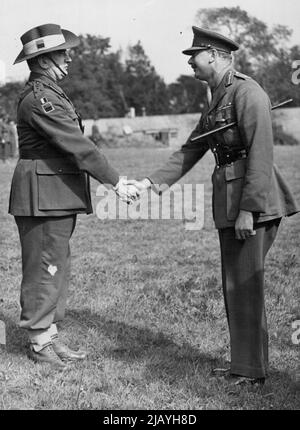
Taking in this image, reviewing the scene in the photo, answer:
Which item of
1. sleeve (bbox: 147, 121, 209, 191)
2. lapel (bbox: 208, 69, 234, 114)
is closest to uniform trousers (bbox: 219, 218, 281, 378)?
sleeve (bbox: 147, 121, 209, 191)

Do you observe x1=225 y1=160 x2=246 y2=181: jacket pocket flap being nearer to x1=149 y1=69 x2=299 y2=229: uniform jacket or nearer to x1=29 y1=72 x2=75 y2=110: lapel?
x1=149 y1=69 x2=299 y2=229: uniform jacket

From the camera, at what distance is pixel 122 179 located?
532cm

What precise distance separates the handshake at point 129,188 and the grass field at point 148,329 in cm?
117

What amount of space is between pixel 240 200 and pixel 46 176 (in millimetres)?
1400

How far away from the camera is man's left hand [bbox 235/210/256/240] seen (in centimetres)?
442

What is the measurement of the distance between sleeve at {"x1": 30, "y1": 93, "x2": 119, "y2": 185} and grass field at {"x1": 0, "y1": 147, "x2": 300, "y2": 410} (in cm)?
144

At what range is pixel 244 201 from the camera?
439 cm

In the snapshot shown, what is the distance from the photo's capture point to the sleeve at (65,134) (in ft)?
15.8

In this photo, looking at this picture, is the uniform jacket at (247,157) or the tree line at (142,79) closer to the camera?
the uniform jacket at (247,157)

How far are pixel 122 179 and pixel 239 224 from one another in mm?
1215

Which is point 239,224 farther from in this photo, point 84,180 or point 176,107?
point 176,107

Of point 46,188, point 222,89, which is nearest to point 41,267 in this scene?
point 46,188

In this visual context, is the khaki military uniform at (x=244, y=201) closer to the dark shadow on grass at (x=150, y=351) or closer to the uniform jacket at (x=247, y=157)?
the uniform jacket at (x=247, y=157)

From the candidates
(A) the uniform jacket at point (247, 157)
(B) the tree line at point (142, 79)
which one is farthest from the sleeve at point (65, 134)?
(B) the tree line at point (142, 79)
